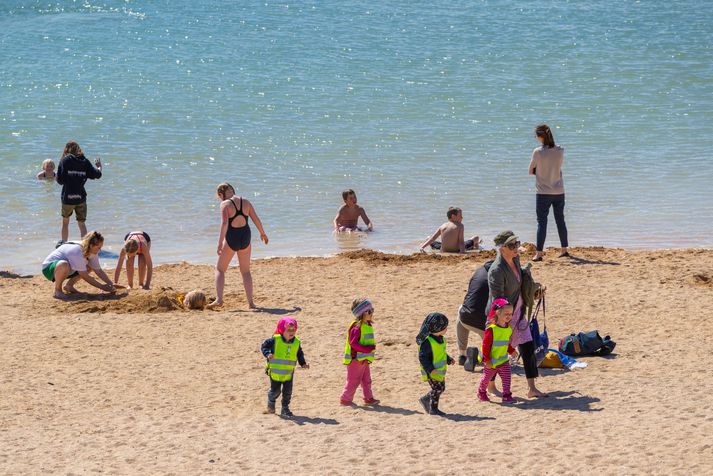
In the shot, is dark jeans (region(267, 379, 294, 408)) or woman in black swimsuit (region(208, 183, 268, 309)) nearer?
dark jeans (region(267, 379, 294, 408))

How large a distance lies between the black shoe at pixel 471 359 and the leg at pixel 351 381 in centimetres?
121

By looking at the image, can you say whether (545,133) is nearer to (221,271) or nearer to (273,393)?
(221,271)

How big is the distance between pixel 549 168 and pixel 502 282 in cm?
464

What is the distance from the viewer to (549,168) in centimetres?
1388

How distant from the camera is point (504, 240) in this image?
9.55 m

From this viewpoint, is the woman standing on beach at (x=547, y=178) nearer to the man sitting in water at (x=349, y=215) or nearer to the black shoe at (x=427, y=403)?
the man sitting in water at (x=349, y=215)

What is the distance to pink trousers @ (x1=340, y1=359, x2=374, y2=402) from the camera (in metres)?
9.40

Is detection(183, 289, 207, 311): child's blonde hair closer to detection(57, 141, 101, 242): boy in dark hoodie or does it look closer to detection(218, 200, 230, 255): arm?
detection(218, 200, 230, 255): arm

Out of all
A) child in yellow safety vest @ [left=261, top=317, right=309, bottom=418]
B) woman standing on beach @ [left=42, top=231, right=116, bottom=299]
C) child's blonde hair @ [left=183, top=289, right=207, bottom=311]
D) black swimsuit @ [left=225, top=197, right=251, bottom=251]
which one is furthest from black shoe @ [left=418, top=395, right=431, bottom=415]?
woman standing on beach @ [left=42, top=231, right=116, bottom=299]

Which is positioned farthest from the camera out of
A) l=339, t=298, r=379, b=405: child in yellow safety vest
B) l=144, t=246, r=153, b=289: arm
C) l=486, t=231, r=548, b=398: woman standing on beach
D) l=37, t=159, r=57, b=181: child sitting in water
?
l=37, t=159, r=57, b=181: child sitting in water

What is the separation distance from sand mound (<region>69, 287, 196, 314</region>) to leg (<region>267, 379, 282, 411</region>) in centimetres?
350

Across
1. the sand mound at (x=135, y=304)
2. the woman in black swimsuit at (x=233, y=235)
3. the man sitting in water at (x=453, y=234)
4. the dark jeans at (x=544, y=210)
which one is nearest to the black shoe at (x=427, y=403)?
the woman in black swimsuit at (x=233, y=235)

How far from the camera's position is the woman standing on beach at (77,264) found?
42.8 ft

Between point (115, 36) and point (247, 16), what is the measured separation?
3.94 meters
